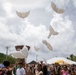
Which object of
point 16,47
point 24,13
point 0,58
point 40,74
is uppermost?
point 0,58

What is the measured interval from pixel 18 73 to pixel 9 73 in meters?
0.35

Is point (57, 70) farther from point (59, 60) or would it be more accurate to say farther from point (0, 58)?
point (0, 58)

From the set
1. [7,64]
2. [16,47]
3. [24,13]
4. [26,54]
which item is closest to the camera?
[26,54]

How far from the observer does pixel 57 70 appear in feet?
57.9

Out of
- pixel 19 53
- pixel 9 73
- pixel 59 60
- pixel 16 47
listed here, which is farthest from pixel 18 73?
pixel 59 60

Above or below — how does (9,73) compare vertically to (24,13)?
below

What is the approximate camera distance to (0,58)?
7288 centimetres

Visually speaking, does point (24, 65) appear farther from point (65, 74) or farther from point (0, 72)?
point (65, 74)

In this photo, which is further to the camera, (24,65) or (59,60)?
(59,60)

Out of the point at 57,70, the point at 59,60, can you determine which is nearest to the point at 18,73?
the point at 57,70

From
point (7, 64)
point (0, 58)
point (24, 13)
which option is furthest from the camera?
point (0, 58)

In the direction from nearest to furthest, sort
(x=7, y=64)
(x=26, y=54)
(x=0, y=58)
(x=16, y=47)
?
(x=26, y=54)
(x=16, y=47)
(x=7, y=64)
(x=0, y=58)

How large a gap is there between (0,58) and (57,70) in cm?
5623

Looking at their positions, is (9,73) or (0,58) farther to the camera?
(0,58)
